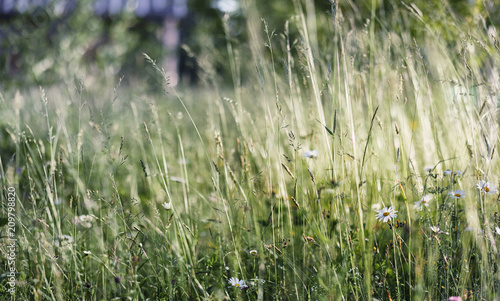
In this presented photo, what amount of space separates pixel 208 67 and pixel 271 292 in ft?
3.60

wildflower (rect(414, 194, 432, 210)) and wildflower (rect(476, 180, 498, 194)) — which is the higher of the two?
wildflower (rect(476, 180, 498, 194))

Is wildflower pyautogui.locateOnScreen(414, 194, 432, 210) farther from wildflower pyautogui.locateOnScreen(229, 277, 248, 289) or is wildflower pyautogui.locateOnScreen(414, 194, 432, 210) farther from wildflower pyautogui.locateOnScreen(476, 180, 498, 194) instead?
wildflower pyautogui.locateOnScreen(229, 277, 248, 289)

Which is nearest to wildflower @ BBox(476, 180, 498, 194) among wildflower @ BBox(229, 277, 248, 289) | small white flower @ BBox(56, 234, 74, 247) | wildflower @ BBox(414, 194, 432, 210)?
wildflower @ BBox(414, 194, 432, 210)

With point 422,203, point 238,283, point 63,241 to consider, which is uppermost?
point 422,203

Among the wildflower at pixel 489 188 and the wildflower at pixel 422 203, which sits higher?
the wildflower at pixel 489 188

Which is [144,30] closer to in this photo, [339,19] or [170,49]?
[170,49]

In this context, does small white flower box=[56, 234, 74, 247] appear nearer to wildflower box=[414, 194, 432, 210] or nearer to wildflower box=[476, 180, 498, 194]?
wildflower box=[414, 194, 432, 210]

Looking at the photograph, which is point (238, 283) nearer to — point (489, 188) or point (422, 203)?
point (422, 203)

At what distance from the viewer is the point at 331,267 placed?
917mm

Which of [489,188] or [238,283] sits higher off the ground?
[489,188]

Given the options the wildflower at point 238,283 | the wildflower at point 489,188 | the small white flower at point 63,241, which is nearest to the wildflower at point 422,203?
the wildflower at point 489,188

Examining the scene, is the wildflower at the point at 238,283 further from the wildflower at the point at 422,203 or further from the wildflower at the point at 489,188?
the wildflower at the point at 489,188

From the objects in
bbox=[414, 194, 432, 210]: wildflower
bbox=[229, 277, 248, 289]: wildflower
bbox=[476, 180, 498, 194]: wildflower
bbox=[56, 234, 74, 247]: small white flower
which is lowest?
bbox=[229, 277, 248, 289]: wildflower

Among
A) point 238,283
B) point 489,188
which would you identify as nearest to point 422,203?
point 489,188
